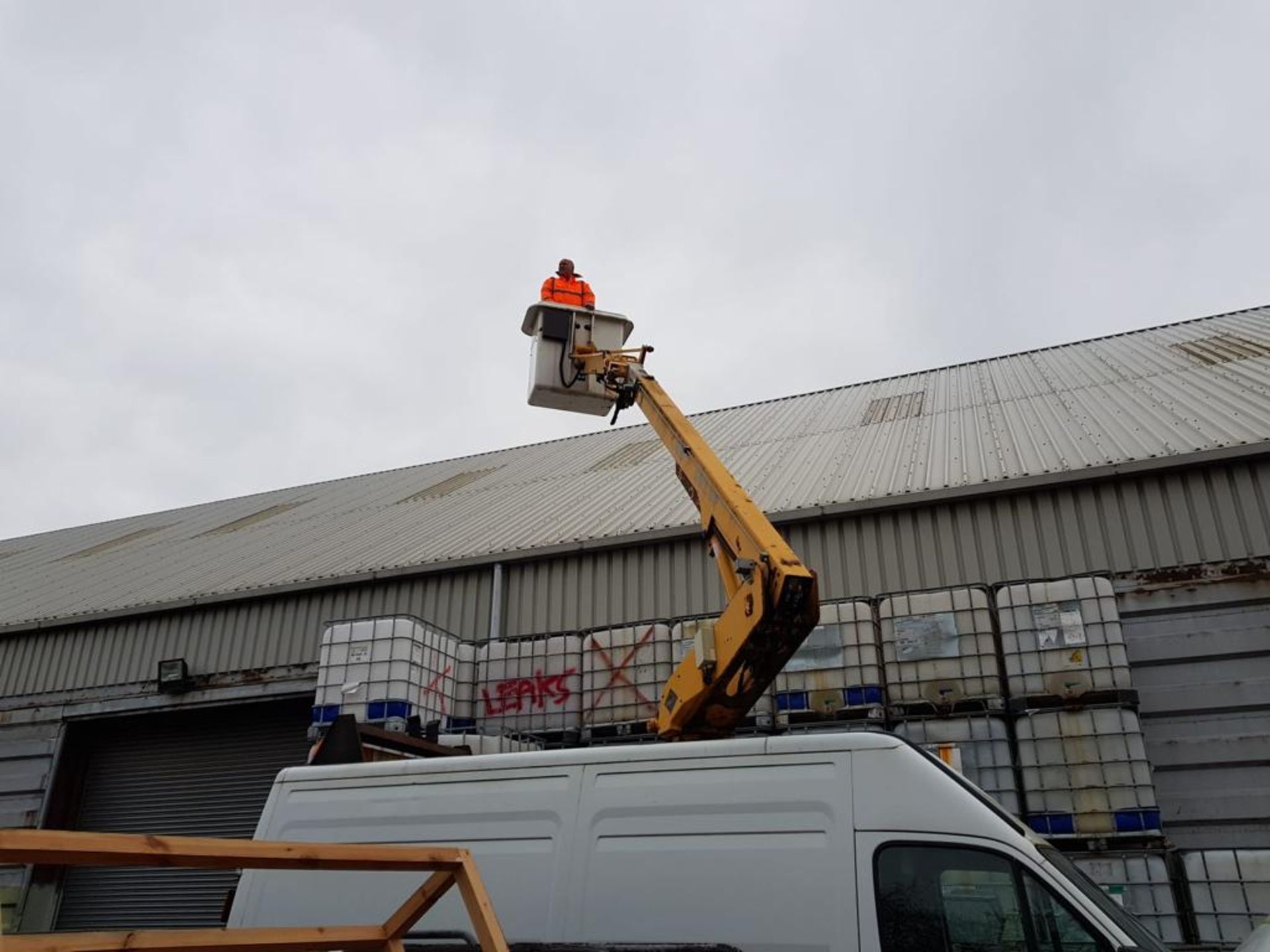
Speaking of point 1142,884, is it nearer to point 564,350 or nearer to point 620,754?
point 620,754

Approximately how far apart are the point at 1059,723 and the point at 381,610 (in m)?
8.21

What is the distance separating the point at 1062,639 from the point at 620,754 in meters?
4.48

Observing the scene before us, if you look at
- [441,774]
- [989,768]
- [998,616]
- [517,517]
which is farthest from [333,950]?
[517,517]

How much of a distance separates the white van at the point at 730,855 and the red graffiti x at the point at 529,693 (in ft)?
13.7

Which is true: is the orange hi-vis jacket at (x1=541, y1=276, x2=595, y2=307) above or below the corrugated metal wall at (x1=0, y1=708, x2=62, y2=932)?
above

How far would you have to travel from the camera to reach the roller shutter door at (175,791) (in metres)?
12.7

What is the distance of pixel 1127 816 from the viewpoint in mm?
6953

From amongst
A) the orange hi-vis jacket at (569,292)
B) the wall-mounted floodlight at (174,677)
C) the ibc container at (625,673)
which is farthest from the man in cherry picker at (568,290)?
the wall-mounted floodlight at (174,677)

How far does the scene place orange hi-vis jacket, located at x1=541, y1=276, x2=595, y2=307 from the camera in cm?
870

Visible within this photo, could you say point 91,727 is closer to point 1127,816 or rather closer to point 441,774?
point 441,774

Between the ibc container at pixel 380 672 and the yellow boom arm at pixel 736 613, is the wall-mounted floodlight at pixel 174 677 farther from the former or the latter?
the yellow boom arm at pixel 736 613

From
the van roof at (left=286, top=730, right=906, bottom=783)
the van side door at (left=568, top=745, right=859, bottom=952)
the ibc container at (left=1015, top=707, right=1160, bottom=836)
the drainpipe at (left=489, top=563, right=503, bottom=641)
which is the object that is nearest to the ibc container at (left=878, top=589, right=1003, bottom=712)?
the ibc container at (left=1015, top=707, right=1160, bottom=836)

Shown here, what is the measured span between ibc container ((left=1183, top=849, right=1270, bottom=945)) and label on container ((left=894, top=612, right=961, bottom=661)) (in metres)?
2.24

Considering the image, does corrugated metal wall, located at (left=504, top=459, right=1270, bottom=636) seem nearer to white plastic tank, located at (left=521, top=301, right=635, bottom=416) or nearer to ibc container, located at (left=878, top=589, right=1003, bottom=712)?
ibc container, located at (left=878, top=589, right=1003, bottom=712)
